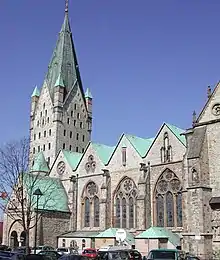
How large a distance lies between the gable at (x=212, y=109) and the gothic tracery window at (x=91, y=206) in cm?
1995

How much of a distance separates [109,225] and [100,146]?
1200cm

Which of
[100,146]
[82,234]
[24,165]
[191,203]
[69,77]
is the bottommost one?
[82,234]

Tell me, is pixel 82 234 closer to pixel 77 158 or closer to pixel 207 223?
pixel 77 158

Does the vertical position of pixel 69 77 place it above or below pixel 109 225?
above

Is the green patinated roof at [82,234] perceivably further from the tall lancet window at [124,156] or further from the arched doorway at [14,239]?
the tall lancet window at [124,156]

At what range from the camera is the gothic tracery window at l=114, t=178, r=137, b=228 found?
50.9 m

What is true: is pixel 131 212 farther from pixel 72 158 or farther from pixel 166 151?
pixel 72 158

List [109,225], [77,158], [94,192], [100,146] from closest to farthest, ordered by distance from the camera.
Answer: [109,225] < [94,192] < [100,146] < [77,158]

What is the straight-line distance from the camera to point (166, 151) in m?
47.8

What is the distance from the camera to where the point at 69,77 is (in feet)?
263

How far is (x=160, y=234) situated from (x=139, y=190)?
20.6 feet

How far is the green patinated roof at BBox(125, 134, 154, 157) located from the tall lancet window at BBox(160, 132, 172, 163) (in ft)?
11.0

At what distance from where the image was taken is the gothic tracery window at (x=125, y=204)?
167ft

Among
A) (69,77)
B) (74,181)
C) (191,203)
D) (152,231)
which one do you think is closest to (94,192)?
(74,181)
